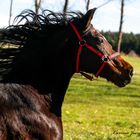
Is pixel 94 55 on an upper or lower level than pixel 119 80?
upper

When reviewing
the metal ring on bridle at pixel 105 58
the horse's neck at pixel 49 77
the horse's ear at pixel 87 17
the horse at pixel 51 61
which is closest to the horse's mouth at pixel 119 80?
the horse at pixel 51 61

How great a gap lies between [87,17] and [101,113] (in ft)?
36.8

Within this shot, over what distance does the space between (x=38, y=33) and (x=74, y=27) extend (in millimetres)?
446

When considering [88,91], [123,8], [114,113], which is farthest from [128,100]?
[123,8]

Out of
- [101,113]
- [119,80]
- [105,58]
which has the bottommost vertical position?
[101,113]

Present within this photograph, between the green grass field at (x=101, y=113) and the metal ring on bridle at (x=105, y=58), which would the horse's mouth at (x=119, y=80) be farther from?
the green grass field at (x=101, y=113)

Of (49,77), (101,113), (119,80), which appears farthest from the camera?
(101,113)

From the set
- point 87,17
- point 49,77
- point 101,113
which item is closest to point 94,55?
point 87,17

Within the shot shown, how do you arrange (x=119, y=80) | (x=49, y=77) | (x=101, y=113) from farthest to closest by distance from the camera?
(x=101, y=113) < (x=119, y=80) < (x=49, y=77)

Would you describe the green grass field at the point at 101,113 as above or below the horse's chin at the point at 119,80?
below

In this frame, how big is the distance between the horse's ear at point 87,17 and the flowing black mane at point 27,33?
0.17m

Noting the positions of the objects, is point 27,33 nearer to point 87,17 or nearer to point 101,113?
point 87,17

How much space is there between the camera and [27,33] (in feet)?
19.5

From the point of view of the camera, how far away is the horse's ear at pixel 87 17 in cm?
577
